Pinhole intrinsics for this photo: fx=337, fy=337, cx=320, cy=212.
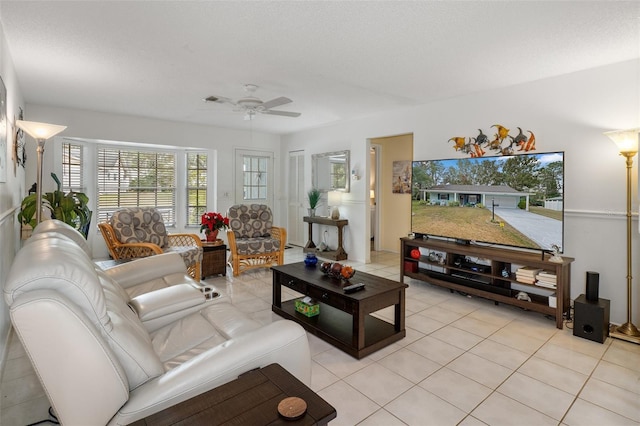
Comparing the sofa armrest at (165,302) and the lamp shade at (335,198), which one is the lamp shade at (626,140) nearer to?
the sofa armrest at (165,302)

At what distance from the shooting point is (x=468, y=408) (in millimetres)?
1999

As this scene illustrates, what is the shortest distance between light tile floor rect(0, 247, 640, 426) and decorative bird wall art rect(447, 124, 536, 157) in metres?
1.85

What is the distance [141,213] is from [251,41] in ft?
9.66

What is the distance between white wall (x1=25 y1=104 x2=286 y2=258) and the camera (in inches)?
197

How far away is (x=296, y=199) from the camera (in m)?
7.34

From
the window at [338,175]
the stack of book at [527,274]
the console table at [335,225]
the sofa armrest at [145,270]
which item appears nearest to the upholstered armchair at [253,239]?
the console table at [335,225]

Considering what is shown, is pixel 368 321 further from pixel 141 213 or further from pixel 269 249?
pixel 141 213

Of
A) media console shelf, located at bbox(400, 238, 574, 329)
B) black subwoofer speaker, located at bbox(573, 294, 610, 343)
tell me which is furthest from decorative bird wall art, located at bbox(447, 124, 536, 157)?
black subwoofer speaker, located at bbox(573, 294, 610, 343)

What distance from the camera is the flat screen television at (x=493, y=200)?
333 cm

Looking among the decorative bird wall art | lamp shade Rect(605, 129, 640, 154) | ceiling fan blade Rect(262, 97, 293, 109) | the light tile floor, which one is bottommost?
the light tile floor

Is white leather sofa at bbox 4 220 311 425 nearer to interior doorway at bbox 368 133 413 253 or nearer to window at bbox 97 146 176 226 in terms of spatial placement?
window at bbox 97 146 176 226

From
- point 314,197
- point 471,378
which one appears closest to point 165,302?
point 471,378

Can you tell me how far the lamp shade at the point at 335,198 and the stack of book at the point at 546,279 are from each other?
339cm

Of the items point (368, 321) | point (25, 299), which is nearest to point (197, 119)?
point (368, 321)
